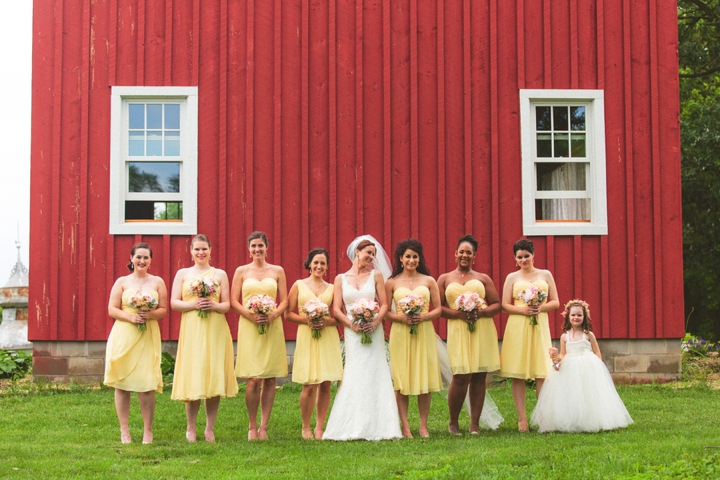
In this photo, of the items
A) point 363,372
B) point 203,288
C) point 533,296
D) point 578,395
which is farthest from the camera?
point 533,296

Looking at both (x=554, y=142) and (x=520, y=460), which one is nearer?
(x=520, y=460)

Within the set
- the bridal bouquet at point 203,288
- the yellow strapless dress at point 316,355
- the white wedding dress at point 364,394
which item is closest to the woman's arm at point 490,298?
the white wedding dress at point 364,394

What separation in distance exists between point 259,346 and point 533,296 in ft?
8.65

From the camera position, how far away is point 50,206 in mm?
11664

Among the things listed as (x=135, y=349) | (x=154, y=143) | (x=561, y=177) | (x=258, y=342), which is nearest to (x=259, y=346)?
(x=258, y=342)

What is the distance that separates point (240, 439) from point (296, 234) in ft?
14.0

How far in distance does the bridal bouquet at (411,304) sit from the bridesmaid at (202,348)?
5.31ft

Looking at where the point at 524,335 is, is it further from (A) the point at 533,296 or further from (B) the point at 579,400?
(B) the point at 579,400

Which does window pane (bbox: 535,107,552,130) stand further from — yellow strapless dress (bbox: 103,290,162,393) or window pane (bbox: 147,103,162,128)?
yellow strapless dress (bbox: 103,290,162,393)

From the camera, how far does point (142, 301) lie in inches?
306

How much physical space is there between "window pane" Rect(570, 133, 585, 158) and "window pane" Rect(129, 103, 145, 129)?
19.6ft

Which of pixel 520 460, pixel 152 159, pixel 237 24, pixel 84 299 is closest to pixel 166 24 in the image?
pixel 237 24

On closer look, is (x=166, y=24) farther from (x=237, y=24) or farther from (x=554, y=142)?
(x=554, y=142)

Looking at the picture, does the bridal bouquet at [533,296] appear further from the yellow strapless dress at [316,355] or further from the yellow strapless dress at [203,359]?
the yellow strapless dress at [203,359]
